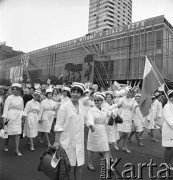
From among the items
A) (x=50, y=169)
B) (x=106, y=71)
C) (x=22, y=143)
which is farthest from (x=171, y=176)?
(x=106, y=71)

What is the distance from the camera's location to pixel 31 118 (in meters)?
6.71

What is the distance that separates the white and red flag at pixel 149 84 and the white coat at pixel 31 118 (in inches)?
126

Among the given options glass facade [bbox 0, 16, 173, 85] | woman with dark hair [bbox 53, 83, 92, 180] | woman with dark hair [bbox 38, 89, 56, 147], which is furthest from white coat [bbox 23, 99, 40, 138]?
glass facade [bbox 0, 16, 173, 85]

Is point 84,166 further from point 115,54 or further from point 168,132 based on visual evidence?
point 115,54

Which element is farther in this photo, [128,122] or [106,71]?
[106,71]

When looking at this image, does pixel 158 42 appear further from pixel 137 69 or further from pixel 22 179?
pixel 22 179

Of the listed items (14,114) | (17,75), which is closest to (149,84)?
(14,114)

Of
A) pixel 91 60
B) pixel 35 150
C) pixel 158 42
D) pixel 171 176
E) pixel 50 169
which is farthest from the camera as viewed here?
pixel 91 60

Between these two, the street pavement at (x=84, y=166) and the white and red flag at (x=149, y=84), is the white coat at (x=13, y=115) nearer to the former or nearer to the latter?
the street pavement at (x=84, y=166)

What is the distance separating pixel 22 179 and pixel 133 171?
2.37 metres

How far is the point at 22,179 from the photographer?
4.18m

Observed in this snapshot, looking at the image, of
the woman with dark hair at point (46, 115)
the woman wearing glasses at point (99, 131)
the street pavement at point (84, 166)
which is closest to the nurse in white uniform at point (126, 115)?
the street pavement at point (84, 166)

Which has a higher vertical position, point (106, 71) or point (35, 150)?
point (106, 71)

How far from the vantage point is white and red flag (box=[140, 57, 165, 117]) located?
595 centimetres
